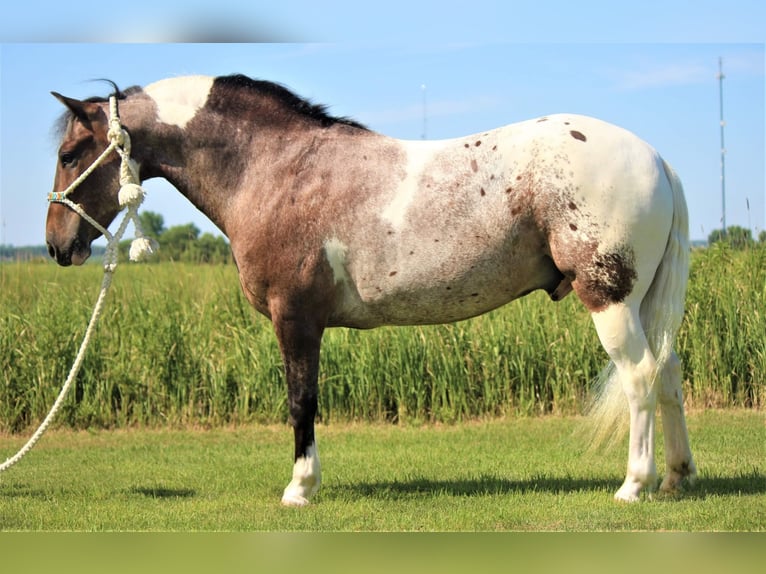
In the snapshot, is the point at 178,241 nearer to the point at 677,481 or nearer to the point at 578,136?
the point at 578,136

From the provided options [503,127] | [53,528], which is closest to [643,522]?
[503,127]

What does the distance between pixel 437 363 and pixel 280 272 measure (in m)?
3.59

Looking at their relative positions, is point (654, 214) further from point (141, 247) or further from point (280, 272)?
point (141, 247)

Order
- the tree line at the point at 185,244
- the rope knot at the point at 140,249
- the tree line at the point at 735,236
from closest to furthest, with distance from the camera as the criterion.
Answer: the rope knot at the point at 140,249 → the tree line at the point at 735,236 → the tree line at the point at 185,244

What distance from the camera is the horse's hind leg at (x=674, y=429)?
4926 mm

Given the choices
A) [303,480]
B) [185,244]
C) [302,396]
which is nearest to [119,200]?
[302,396]

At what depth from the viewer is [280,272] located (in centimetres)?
489

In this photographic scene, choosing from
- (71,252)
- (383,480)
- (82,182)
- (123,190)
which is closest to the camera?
(123,190)

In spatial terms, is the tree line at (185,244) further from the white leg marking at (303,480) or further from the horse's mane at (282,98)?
the white leg marking at (303,480)

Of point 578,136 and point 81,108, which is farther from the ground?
point 81,108

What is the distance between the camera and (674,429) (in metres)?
5.00

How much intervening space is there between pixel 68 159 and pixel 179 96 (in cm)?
77

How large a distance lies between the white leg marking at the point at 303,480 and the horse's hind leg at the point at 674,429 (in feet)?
6.77

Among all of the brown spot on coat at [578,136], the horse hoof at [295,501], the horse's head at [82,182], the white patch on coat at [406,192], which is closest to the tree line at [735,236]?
the brown spot on coat at [578,136]
